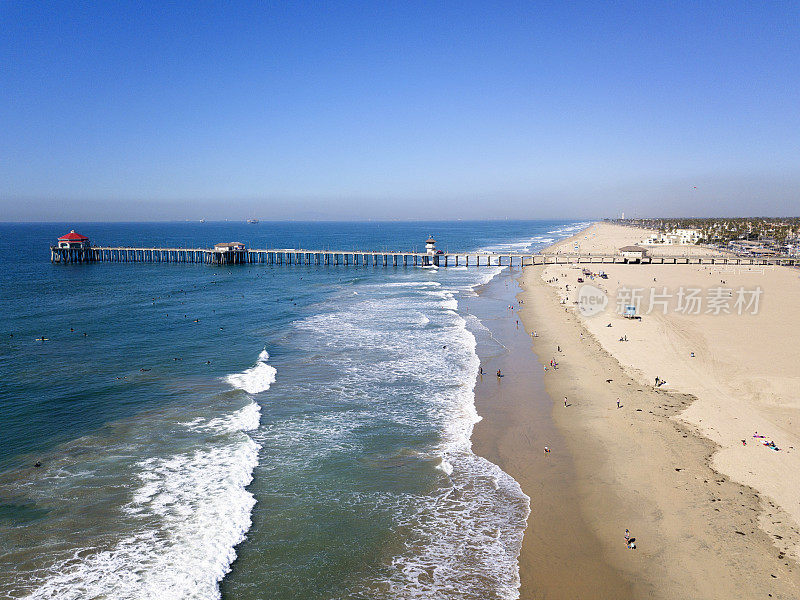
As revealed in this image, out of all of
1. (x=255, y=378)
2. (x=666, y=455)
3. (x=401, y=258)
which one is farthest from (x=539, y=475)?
(x=401, y=258)

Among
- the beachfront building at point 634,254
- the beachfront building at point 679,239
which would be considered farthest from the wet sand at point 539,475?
the beachfront building at point 679,239

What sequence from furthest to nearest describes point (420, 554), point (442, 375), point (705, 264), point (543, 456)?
1. point (705, 264)
2. point (442, 375)
3. point (543, 456)
4. point (420, 554)

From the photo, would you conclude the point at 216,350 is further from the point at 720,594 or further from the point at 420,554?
the point at 720,594

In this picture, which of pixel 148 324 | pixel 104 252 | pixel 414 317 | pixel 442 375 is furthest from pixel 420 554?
pixel 104 252

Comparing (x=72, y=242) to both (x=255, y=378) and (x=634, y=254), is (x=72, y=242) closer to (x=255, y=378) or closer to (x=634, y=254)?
(x=255, y=378)
